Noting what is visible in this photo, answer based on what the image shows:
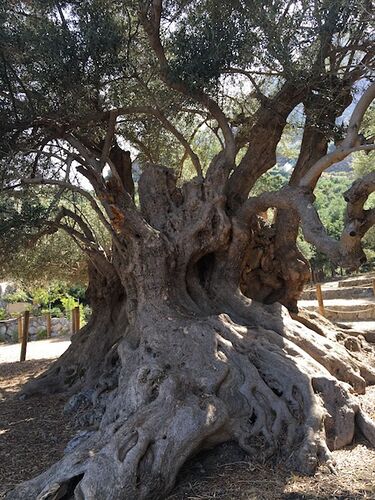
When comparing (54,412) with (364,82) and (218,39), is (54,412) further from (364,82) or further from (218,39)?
(364,82)

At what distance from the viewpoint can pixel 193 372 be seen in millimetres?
4961

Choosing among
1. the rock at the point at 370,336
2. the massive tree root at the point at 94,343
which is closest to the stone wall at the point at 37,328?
the massive tree root at the point at 94,343

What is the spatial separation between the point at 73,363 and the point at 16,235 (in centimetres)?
225

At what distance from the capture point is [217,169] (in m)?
6.93

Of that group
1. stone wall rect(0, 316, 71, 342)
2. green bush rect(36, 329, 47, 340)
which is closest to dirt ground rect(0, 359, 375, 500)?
green bush rect(36, 329, 47, 340)

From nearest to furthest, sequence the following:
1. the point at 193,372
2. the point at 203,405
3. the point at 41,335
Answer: the point at 203,405
the point at 193,372
the point at 41,335

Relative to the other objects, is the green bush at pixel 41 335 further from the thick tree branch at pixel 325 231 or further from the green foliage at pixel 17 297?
the thick tree branch at pixel 325 231

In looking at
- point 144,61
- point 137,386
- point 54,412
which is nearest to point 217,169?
point 144,61

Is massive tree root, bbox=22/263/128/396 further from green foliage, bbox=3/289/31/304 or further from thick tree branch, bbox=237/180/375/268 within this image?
green foliage, bbox=3/289/31/304

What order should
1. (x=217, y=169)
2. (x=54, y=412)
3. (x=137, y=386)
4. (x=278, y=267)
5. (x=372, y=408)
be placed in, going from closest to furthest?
1. (x=137, y=386)
2. (x=372, y=408)
3. (x=54, y=412)
4. (x=217, y=169)
5. (x=278, y=267)

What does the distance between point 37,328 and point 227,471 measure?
19682mm

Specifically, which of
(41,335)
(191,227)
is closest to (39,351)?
(41,335)

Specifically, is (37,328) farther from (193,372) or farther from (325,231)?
(325,231)

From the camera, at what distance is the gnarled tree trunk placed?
3.83 m
